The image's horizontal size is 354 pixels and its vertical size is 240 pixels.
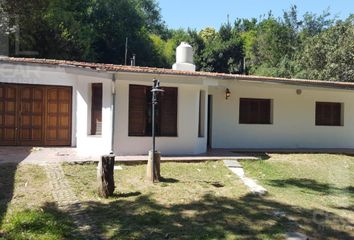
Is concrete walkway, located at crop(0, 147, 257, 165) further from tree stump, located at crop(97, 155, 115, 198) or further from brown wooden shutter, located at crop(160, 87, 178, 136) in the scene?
tree stump, located at crop(97, 155, 115, 198)

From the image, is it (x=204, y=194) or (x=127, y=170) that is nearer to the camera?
(x=204, y=194)

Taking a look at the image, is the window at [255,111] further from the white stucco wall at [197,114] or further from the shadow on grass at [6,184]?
the shadow on grass at [6,184]

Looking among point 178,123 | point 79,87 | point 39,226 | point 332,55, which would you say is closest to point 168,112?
point 178,123

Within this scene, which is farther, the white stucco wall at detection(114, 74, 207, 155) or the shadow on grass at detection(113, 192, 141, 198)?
the white stucco wall at detection(114, 74, 207, 155)

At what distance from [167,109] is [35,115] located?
5.03m

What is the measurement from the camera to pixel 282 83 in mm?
14898

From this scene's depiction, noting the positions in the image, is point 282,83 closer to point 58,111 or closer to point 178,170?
point 178,170

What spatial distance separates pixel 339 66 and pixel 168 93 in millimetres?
17123

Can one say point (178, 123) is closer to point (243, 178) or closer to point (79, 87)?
point (79, 87)

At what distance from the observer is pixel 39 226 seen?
21.1 ft

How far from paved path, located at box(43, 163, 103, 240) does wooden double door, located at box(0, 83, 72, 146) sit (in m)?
4.56

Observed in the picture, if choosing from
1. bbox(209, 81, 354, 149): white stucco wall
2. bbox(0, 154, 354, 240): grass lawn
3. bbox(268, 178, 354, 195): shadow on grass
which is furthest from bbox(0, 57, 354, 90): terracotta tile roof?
bbox(268, 178, 354, 195): shadow on grass

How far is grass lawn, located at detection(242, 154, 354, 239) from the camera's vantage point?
7242mm

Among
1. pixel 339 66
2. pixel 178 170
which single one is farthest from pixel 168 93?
pixel 339 66
